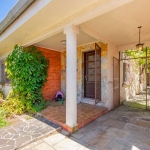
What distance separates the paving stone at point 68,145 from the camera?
2484 mm

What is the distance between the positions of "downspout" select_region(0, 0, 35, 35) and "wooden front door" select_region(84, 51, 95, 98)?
343 cm

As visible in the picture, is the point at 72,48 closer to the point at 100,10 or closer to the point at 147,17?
the point at 100,10

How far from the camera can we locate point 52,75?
20.6 ft

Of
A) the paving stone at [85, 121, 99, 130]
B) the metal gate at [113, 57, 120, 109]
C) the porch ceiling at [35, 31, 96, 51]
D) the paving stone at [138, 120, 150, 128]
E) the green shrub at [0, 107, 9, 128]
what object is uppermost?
the porch ceiling at [35, 31, 96, 51]

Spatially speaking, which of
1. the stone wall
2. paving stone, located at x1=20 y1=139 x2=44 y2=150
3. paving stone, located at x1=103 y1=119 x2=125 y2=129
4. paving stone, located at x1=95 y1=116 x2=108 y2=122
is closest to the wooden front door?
the stone wall

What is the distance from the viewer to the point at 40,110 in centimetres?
457

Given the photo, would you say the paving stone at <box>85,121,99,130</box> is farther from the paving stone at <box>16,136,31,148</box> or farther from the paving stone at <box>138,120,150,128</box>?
the paving stone at <box>16,136,31,148</box>

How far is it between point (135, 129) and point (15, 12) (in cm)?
460

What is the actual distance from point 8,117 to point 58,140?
93.3 inches

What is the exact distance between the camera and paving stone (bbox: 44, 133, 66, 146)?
2686mm

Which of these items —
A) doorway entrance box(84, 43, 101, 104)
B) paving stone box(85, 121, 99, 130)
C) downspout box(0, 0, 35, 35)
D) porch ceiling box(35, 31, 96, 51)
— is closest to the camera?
downspout box(0, 0, 35, 35)

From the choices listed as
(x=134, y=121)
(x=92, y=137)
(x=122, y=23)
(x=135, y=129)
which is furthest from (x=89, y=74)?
(x=92, y=137)

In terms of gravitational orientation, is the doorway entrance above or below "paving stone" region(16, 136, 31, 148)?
above

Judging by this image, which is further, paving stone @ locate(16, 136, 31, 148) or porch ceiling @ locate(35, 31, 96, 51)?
porch ceiling @ locate(35, 31, 96, 51)
